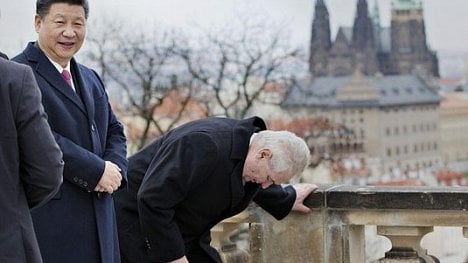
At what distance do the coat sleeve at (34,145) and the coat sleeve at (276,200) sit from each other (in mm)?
1529

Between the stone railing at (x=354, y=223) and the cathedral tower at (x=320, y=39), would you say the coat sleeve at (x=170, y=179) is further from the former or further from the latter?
the cathedral tower at (x=320, y=39)

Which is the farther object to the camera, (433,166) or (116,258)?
(433,166)

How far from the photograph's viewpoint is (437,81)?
377 feet

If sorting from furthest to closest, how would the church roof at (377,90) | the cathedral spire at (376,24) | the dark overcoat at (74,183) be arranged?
1. the cathedral spire at (376,24)
2. the church roof at (377,90)
3. the dark overcoat at (74,183)

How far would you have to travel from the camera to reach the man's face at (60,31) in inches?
159

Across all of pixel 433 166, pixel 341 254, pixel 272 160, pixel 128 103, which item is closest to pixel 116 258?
pixel 272 160

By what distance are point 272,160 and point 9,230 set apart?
1169 millimetres

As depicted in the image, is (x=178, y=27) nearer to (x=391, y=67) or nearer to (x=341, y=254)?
(x=341, y=254)

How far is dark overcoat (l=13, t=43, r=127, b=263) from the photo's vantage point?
3930 mm

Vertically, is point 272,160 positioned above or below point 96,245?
above

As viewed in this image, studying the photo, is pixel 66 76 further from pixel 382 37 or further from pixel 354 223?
pixel 382 37

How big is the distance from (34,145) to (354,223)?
2256 millimetres

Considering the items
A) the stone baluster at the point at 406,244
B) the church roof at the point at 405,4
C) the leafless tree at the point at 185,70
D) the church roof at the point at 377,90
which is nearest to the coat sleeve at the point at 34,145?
the stone baluster at the point at 406,244

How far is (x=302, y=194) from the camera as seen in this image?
16.6ft
